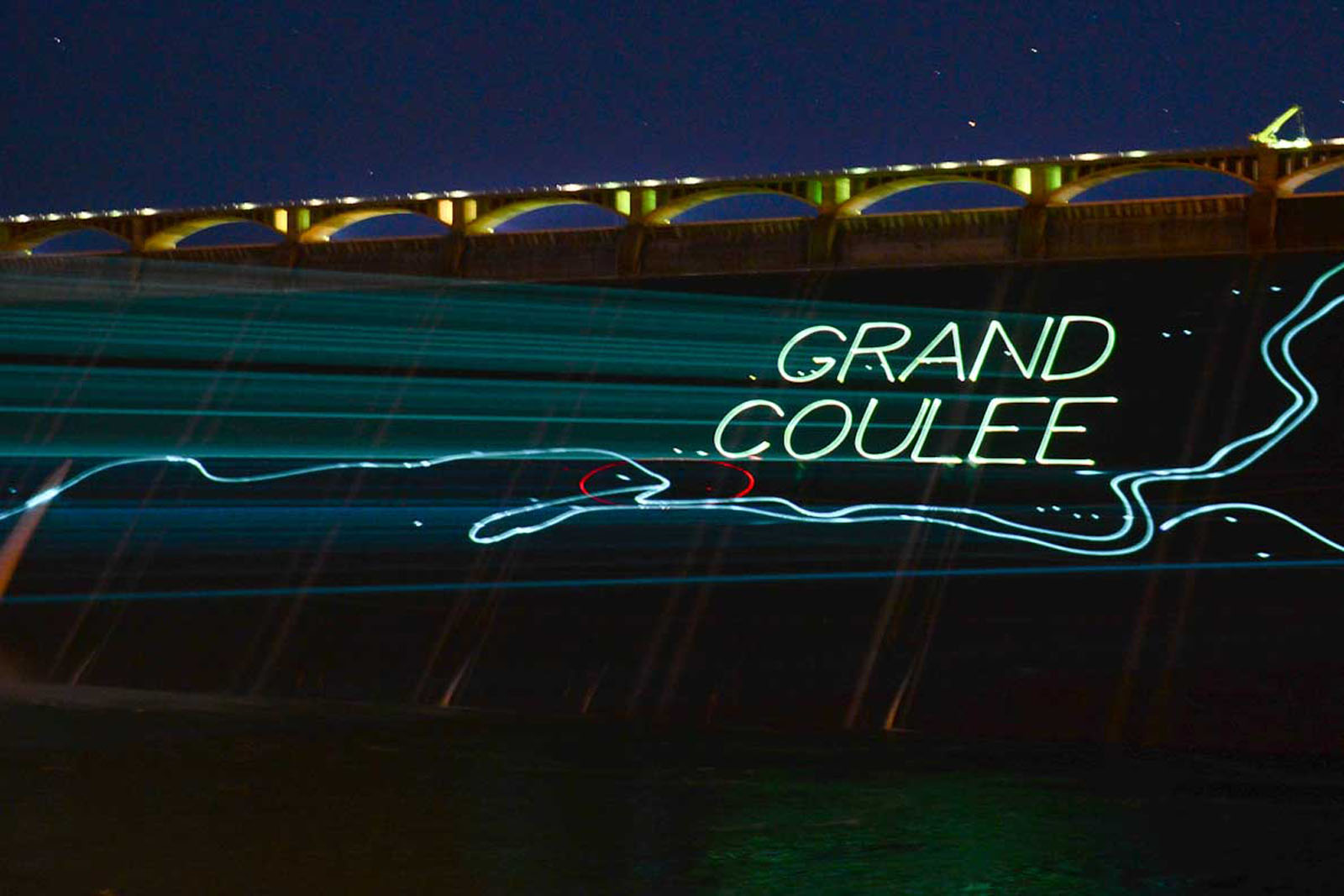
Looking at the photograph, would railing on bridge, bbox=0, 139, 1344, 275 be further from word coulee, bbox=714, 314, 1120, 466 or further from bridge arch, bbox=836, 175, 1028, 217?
word coulee, bbox=714, 314, 1120, 466

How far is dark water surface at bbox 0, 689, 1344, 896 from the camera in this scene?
6.69 m

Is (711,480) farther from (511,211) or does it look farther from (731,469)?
(511,211)

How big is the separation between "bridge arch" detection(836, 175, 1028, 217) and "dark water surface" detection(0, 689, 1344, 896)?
25.2 metres

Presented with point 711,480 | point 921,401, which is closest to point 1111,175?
point 921,401

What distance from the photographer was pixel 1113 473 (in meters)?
20.6

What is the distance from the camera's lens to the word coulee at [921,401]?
2247 cm

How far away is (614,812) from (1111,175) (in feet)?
95.6

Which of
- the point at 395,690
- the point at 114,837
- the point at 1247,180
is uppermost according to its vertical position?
the point at 1247,180

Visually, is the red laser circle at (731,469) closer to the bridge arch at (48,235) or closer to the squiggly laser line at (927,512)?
→ the squiggly laser line at (927,512)

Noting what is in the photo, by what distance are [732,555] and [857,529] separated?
1.44 meters

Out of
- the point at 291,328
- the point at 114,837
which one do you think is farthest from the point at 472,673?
the point at 291,328

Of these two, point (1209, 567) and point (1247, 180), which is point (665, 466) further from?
point (1247, 180)

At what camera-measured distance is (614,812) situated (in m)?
8.20

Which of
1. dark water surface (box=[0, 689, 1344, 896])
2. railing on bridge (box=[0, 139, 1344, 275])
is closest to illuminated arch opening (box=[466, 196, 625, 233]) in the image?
Result: railing on bridge (box=[0, 139, 1344, 275])
